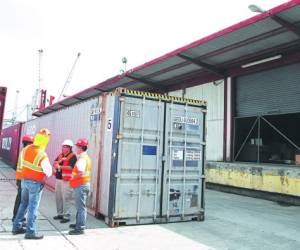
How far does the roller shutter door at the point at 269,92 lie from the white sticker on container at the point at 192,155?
20.4ft

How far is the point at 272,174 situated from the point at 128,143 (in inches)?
269

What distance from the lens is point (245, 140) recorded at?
53.3 ft

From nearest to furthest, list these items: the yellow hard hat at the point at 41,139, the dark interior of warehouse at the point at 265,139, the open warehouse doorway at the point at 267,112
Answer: the yellow hard hat at the point at 41,139 → the open warehouse doorway at the point at 267,112 → the dark interior of warehouse at the point at 265,139

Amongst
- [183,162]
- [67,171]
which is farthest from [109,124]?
[183,162]

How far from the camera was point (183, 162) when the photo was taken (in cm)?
896

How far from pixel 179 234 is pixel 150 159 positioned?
1906mm

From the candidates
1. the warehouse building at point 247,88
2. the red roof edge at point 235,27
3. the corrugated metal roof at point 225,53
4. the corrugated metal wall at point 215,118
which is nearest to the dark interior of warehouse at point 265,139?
the warehouse building at point 247,88

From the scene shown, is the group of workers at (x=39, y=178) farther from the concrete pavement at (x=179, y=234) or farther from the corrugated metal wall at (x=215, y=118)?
the corrugated metal wall at (x=215, y=118)

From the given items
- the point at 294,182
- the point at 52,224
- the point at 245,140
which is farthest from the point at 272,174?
the point at 52,224

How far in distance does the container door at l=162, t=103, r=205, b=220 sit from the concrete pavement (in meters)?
0.47

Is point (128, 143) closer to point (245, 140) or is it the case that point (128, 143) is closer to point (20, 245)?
point (20, 245)

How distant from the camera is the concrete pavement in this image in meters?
6.42

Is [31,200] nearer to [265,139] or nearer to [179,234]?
[179,234]

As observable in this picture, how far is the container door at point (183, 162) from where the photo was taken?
8.70 metres
